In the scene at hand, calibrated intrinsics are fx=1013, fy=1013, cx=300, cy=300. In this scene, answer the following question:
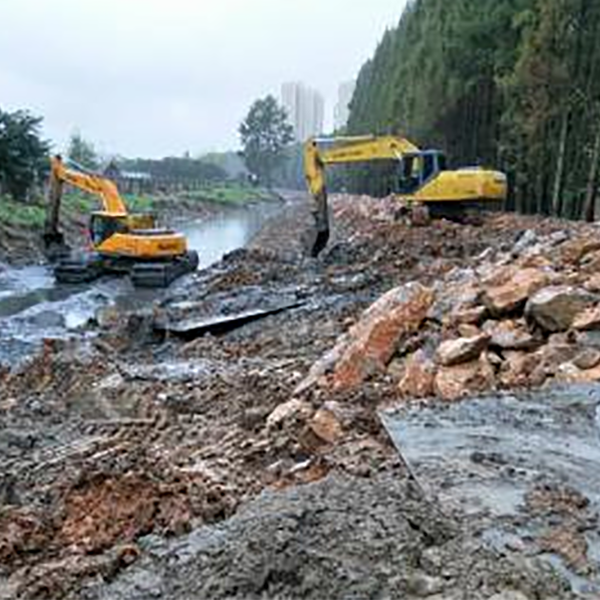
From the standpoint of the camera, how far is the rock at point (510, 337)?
8.74m

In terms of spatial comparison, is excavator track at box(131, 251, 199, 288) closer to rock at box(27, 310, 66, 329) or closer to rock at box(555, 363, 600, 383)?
rock at box(27, 310, 66, 329)

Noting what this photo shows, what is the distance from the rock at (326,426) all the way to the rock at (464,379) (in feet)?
3.48

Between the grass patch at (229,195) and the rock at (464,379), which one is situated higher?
the rock at (464,379)

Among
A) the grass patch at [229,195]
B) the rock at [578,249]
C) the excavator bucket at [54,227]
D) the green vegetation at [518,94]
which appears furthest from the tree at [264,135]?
the rock at [578,249]

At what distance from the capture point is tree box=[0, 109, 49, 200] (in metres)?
41.3

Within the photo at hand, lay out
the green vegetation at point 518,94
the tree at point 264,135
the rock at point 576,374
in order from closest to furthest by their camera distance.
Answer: the rock at point 576,374, the green vegetation at point 518,94, the tree at point 264,135

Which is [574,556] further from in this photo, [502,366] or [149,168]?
[149,168]

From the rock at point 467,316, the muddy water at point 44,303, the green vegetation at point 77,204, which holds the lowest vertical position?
the green vegetation at point 77,204

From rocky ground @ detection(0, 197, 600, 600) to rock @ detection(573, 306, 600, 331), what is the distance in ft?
0.05

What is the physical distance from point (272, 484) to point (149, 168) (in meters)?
129

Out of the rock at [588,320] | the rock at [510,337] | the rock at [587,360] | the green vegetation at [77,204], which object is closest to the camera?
the rock at [587,360]

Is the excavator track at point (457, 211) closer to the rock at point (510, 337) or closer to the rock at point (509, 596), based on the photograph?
the rock at point (510, 337)

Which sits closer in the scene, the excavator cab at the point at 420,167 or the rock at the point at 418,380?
the rock at the point at 418,380

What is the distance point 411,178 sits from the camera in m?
26.3
